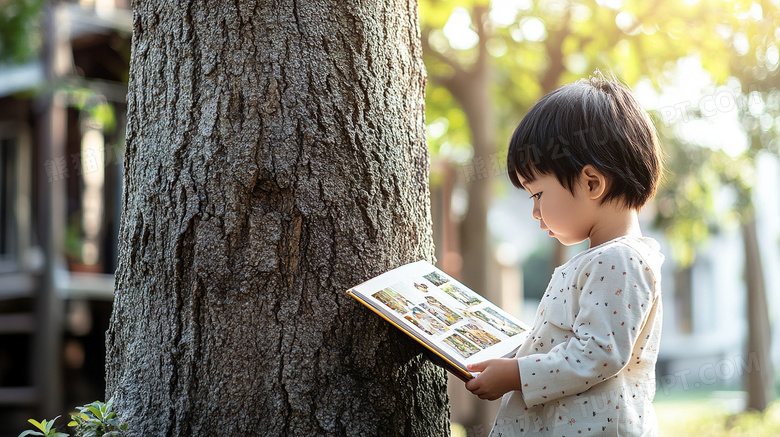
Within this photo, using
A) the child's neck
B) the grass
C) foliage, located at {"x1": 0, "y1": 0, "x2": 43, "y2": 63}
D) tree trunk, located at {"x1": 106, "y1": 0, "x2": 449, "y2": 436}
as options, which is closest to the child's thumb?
tree trunk, located at {"x1": 106, "y1": 0, "x2": 449, "y2": 436}

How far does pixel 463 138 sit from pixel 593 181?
7.22 m

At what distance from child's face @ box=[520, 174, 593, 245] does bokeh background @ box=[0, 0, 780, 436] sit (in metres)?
4.56

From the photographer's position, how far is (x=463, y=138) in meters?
8.95

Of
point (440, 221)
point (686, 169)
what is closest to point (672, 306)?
point (440, 221)

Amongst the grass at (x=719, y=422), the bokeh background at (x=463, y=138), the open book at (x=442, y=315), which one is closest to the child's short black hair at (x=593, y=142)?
the open book at (x=442, y=315)

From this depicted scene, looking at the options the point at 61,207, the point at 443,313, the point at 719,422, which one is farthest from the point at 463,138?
the point at 443,313

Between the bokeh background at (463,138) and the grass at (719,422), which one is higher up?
the bokeh background at (463,138)

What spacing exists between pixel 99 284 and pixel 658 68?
634 cm

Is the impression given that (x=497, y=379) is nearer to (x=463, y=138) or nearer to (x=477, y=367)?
(x=477, y=367)

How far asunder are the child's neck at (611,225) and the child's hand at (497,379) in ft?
1.30

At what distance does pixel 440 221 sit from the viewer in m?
15.4

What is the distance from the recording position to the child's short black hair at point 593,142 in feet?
5.86

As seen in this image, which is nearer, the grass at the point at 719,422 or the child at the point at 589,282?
the child at the point at 589,282

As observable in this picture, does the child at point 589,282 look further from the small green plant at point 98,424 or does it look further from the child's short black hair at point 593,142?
the small green plant at point 98,424
